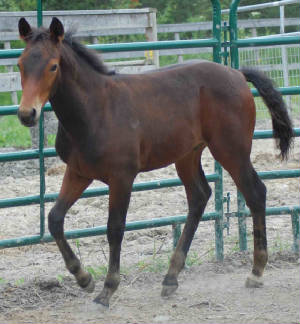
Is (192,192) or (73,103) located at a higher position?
(73,103)

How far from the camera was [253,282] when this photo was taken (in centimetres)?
461

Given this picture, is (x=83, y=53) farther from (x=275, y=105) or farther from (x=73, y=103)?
(x=275, y=105)

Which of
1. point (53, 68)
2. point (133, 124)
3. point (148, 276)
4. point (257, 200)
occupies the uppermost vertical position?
point (53, 68)

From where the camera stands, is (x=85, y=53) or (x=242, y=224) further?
(x=242, y=224)

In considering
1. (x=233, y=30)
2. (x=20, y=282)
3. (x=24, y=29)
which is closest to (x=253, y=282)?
(x=20, y=282)

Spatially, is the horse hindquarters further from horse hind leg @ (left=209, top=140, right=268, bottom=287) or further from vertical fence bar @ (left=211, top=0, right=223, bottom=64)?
vertical fence bar @ (left=211, top=0, right=223, bottom=64)

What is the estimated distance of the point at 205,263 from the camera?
516cm

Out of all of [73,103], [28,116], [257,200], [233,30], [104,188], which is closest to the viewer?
[28,116]

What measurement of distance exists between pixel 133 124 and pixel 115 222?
2.10ft

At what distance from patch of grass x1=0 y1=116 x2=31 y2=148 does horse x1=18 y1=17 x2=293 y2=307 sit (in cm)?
532

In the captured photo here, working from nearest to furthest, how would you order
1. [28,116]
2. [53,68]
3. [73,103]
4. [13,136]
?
1. [28,116]
2. [53,68]
3. [73,103]
4. [13,136]

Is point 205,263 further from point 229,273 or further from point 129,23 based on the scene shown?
point 129,23

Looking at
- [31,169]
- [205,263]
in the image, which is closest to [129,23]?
[31,169]

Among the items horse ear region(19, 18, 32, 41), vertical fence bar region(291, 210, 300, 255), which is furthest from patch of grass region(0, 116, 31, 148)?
horse ear region(19, 18, 32, 41)
